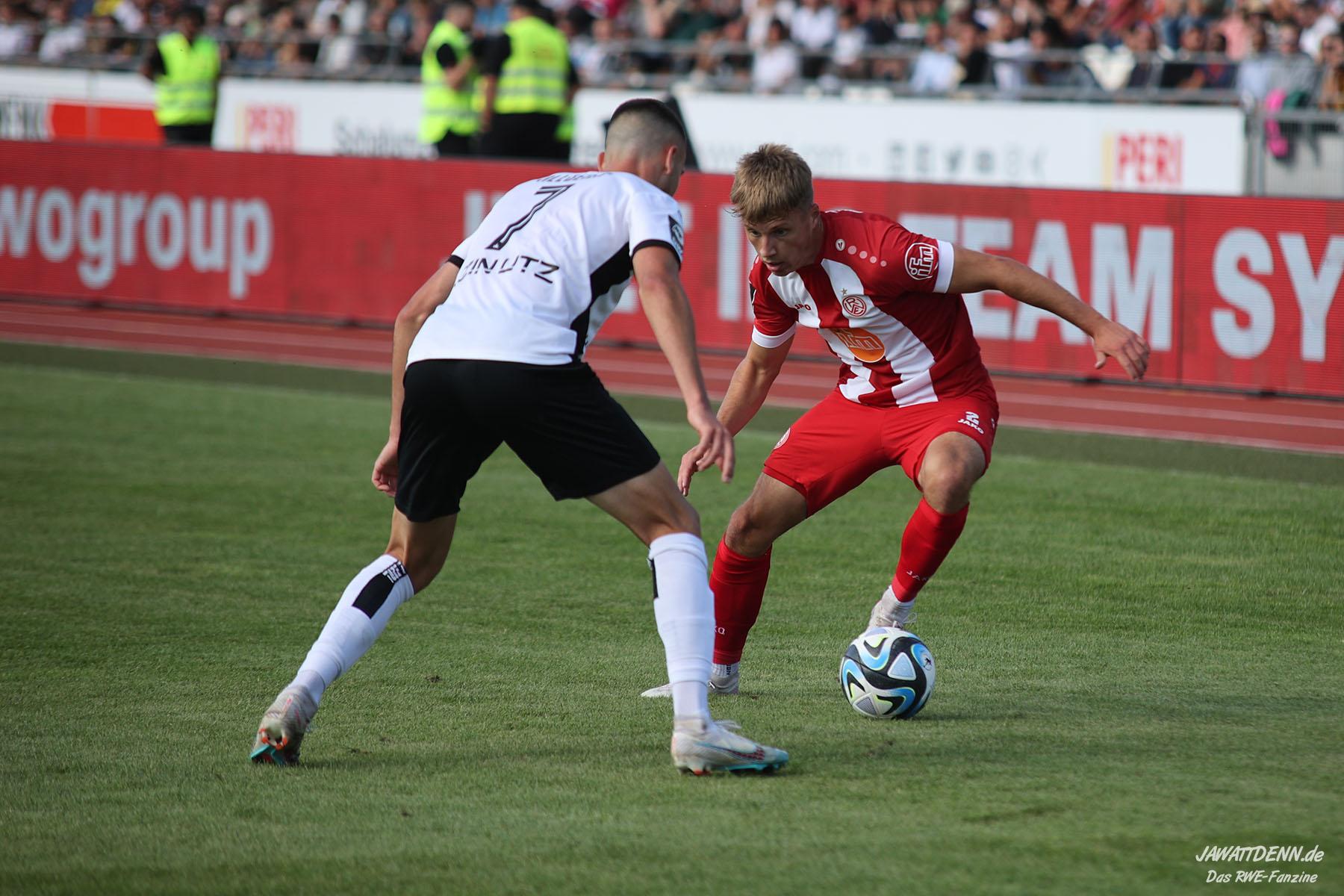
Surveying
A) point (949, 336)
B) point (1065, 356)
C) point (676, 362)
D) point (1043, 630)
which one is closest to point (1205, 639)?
point (1043, 630)

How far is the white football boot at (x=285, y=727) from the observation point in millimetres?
4938

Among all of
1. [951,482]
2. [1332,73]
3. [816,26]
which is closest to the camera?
[951,482]

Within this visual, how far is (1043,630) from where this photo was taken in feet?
22.1

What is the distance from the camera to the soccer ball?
5496 mm

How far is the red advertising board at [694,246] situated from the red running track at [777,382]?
0.18m

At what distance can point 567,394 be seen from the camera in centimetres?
482

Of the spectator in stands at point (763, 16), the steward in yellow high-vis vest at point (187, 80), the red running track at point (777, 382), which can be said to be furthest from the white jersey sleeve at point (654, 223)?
the spectator in stands at point (763, 16)

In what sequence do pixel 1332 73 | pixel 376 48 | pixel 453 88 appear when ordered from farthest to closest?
pixel 376 48, pixel 453 88, pixel 1332 73

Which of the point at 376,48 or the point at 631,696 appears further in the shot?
the point at 376,48

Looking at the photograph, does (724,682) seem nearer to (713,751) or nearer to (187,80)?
(713,751)

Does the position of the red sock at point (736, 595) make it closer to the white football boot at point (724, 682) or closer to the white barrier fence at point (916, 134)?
the white football boot at point (724, 682)

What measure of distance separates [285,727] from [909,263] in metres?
2.41

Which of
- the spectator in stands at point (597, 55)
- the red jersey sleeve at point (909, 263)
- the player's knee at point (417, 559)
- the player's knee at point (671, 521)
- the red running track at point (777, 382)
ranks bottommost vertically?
the red running track at point (777, 382)

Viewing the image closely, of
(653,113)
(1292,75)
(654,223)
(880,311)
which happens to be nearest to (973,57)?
(1292,75)
